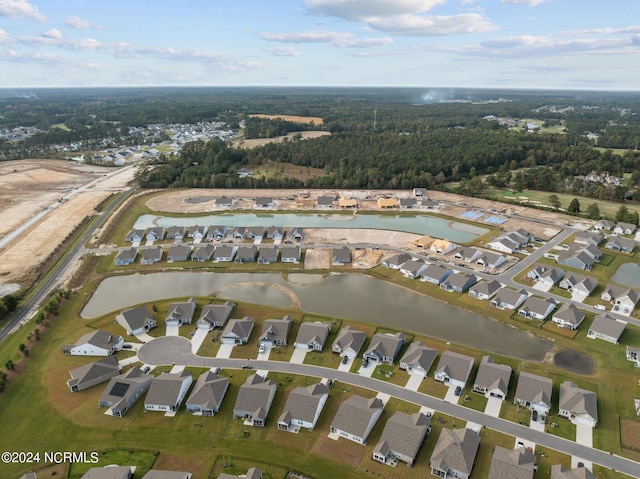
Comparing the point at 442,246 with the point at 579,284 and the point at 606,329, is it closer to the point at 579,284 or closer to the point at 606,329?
the point at 579,284

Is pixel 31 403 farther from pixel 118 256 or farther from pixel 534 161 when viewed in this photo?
pixel 534 161

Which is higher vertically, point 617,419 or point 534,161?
point 534,161

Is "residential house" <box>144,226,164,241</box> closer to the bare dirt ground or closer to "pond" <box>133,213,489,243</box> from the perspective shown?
"pond" <box>133,213,489,243</box>

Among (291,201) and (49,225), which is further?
(291,201)

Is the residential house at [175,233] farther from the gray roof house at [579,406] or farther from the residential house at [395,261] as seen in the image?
the gray roof house at [579,406]

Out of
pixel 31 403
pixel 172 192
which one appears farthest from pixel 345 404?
pixel 172 192

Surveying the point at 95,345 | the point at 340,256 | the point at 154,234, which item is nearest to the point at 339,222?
the point at 340,256

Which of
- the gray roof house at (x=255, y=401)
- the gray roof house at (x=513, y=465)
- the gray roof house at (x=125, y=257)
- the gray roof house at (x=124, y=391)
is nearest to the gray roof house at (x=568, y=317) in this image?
the gray roof house at (x=513, y=465)

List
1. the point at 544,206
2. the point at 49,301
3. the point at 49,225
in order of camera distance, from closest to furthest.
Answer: the point at 49,301 → the point at 49,225 → the point at 544,206
